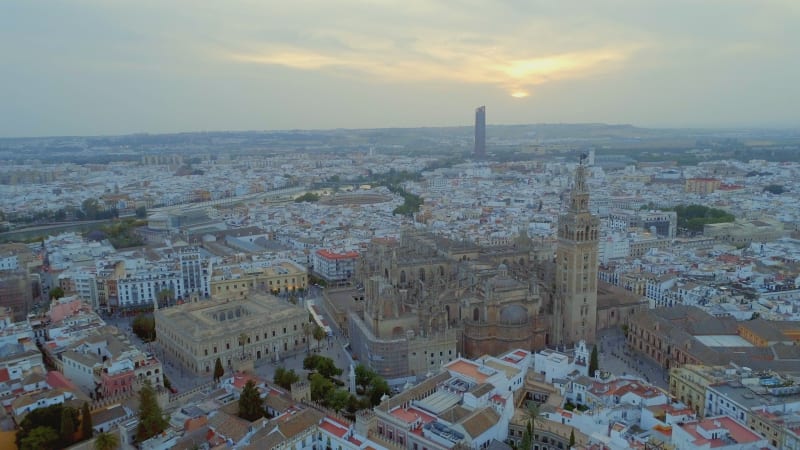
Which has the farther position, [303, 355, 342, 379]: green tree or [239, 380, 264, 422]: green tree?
[303, 355, 342, 379]: green tree

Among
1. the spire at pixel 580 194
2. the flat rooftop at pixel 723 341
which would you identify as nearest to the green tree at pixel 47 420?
the spire at pixel 580 194

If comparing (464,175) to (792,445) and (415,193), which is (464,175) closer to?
(415,193)

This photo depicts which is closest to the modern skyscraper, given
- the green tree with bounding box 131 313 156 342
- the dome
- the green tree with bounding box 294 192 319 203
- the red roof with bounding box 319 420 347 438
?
the dome

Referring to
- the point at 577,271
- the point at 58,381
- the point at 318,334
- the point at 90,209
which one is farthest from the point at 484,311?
the point at 90,209

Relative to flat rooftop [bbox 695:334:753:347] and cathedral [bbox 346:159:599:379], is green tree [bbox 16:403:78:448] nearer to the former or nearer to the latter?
cathedral [bbox 346:159:599:379]

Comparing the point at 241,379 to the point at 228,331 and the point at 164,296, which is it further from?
the point at 164,296

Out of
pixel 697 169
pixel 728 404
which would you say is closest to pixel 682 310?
pixel 728 404
